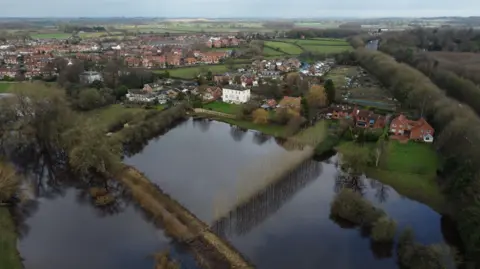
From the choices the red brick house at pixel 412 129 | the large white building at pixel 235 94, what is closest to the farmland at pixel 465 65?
the red brick house at pixel 412 129

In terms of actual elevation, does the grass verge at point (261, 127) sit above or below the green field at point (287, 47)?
below

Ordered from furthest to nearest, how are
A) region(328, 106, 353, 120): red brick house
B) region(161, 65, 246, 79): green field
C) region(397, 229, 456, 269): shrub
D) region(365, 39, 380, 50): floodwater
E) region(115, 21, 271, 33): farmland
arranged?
region(115, 21, 271, 33): farmland → region(365, 39, 380, 50): floodwater → region(161, 65, 246, 79): green field → region(328, 106, 353, 120): red brick house → region(397, 229, 456, 269): shrub

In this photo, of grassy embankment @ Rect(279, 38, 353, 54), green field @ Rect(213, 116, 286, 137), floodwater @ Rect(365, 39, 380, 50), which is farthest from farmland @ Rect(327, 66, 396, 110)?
floodwater @ Rect(365, 39, 380, 50)

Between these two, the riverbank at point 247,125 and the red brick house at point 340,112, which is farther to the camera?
the red brick house at point 340,112

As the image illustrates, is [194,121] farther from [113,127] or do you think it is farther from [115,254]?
[115,254]

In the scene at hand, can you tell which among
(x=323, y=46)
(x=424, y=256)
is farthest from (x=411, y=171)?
(x=323, y=46)

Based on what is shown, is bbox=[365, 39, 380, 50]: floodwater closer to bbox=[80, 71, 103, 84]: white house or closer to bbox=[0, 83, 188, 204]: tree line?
bbox=[80, 71, 103, 84]: white house

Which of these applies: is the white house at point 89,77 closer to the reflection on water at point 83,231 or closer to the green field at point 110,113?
the green field at point 110,113
